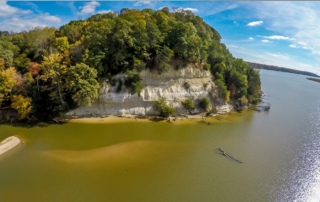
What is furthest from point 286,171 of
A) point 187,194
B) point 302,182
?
point 187,194

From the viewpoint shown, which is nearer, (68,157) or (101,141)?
(68,157)

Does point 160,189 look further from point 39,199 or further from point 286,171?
point 286,171

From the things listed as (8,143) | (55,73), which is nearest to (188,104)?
(55,73)

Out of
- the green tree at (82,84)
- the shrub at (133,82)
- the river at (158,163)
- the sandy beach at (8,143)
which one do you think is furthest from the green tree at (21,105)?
the shrub at (133,82)

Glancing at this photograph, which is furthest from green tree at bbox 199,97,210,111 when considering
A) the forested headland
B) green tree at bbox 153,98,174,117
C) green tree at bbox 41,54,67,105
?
green tree at bbox 41,54,67,105

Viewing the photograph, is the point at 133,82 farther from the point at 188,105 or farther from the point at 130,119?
the point at 188,105

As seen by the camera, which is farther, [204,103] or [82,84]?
[204,103]

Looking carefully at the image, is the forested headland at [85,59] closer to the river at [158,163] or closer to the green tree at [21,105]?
the green tree at [21,105]
